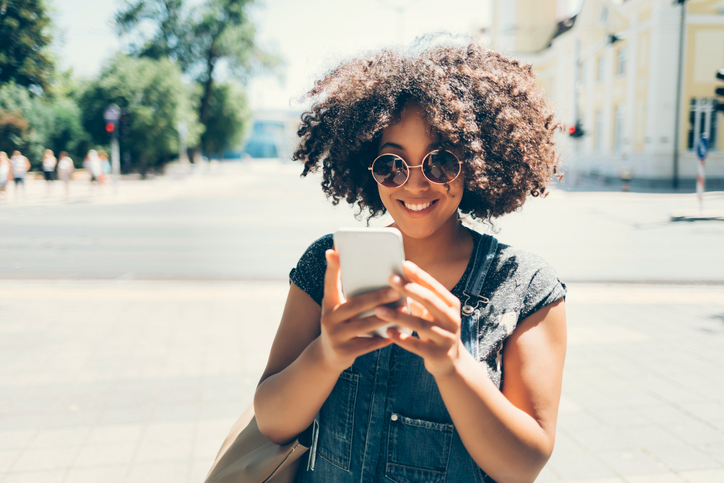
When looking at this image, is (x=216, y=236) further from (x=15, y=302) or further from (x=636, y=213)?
(x=636, y=213)

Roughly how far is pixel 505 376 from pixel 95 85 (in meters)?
36.8

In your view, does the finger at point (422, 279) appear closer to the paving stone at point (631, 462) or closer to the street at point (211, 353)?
the street at point (211, 353)

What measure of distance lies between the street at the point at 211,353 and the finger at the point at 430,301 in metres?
1.14

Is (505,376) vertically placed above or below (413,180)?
below

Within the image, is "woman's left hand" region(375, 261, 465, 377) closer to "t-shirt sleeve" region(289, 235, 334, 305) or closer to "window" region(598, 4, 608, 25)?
"t-shirt sleeve" region(289, 235, 334, 305)

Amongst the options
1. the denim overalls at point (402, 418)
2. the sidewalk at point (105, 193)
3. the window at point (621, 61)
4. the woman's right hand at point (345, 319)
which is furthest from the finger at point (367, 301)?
the window at point (621, 61)

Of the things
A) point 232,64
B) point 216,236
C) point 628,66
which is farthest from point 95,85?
point 628,66

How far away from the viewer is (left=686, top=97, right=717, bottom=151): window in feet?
85.6

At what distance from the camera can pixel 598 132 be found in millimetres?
34031

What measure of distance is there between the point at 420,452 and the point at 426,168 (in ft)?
2.19

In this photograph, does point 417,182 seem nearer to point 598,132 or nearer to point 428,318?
point 428,318

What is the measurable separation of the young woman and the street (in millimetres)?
594

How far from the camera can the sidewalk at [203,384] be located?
308cm

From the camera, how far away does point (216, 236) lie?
12312 millimetres
